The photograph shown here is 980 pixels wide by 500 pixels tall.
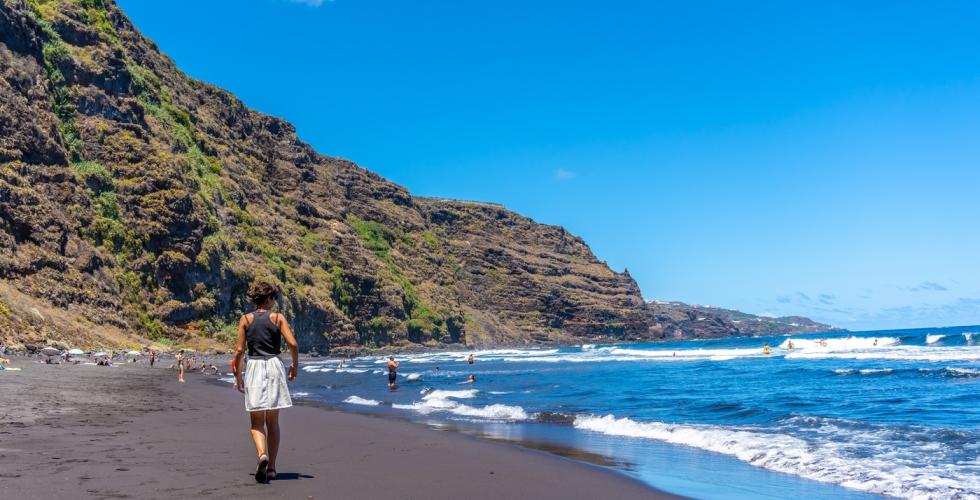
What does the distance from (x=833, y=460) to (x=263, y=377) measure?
8706 millimetres

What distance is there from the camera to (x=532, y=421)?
1791 cm

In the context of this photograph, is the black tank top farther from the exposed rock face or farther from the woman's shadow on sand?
the exposed rock face

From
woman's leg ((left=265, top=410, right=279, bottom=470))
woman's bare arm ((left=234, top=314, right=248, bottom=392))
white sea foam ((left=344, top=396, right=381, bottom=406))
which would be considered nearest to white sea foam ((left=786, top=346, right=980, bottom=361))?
white sea foam ((left=344, top=396, right=381, bottom=406))

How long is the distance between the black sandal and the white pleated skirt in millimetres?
484

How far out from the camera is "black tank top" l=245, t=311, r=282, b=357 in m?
7.06

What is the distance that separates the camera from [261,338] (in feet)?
23.2

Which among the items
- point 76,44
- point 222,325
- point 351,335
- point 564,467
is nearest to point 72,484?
point 564,467

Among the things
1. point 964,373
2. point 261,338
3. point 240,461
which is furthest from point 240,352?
point 964,373

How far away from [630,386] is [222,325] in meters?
46.7

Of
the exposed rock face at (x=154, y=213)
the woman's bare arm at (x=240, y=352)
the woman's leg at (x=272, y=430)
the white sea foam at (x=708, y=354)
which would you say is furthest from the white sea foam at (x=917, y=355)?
the exposed rock face at (x=154, y=213)

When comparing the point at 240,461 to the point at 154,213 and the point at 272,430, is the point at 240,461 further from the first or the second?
the point at 154,213

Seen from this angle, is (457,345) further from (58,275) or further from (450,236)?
(58,275)

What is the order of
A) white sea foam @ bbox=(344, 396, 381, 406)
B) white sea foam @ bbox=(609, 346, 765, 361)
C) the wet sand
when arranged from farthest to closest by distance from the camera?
1. white sea foam @ bbox=(609, 346, 765, 361)
2. white sea foam @ bbox=(344, 396, 381, 406)
3. the wet sand

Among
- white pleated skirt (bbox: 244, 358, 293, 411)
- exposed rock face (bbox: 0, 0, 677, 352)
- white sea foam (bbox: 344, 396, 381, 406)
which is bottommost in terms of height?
white sea foam (bbox: 344, 396, 381, 406)
